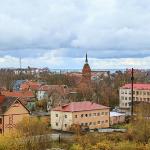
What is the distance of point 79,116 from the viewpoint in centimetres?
3962

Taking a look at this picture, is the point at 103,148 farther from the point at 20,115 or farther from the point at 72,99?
the point at 72,99

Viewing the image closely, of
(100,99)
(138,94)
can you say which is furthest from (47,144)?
(138,94)

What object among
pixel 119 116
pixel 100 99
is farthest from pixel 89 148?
pixel 100 99

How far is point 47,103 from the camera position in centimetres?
5741

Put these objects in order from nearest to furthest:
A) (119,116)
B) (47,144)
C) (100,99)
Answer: (47,144), (119,116), (100,99)

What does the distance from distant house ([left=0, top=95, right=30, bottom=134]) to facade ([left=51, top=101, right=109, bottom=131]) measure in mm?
6720

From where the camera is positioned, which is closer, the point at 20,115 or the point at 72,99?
the point at 20,115

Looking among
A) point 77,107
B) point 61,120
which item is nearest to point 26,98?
point 61,120

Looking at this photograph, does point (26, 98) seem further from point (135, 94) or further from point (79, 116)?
point (79, 116)

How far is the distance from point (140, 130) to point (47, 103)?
2847cm

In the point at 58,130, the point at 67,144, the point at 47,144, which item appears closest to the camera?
the point at 47,144

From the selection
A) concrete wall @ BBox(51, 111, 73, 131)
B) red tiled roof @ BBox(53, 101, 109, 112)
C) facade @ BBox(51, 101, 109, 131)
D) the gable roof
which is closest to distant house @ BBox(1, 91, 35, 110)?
concrete wall @ BBox(51, 111, 73, 131)

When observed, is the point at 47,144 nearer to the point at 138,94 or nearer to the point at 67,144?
the point at 67,144

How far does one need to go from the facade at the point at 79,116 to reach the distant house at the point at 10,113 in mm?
6720
